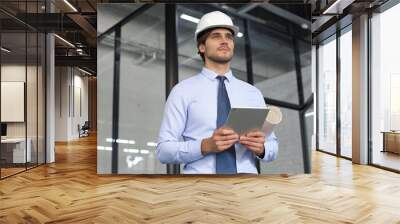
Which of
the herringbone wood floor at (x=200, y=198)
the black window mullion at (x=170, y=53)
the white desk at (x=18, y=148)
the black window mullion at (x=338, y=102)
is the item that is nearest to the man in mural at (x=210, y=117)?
the herringbone wood floor at (x=200, y=198)

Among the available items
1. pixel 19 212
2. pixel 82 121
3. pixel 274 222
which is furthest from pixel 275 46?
pixel 82 121

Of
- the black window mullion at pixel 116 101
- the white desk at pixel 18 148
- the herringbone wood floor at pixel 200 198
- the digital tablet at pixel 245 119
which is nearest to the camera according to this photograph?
the digital tablet at pixel 245 119

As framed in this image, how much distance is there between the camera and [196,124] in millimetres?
3090

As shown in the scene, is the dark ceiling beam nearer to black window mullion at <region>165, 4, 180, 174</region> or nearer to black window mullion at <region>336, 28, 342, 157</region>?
black window mullion at <region>165, 4, 180, 174</region>

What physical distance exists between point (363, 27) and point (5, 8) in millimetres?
7185

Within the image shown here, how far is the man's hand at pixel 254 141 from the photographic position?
2.85 m

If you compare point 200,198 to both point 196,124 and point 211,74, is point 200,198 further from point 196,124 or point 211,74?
point 211,74

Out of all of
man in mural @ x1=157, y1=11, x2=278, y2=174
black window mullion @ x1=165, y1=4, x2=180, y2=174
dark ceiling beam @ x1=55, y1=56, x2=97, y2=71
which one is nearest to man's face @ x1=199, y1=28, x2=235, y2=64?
man in mural @ x1=157, y1=11, x2=278, y2=174

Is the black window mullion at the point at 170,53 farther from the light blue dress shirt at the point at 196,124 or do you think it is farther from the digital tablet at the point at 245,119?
the digital tablet at the point at 245,119

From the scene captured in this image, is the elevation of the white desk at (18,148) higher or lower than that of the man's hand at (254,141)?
lower

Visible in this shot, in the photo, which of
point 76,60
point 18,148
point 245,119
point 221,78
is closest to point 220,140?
point 245,119

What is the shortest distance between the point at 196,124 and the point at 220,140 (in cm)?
32

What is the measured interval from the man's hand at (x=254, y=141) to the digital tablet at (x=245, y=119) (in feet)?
0.19

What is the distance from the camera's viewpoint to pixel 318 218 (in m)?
4.47
